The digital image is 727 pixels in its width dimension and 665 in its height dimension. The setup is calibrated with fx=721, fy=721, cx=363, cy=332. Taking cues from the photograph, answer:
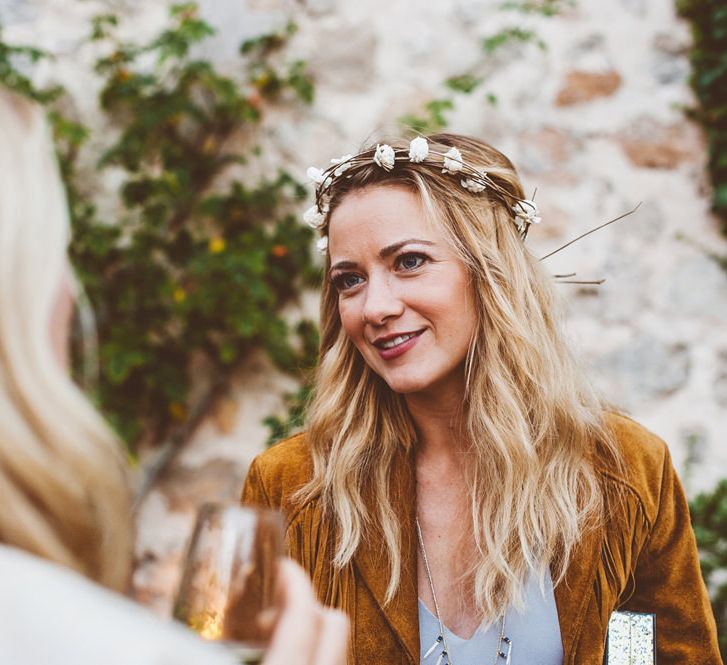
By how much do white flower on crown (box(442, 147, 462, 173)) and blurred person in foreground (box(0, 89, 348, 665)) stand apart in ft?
4.23

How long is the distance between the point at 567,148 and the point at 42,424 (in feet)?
9.19

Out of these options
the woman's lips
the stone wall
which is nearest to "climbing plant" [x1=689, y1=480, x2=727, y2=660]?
the stone wall

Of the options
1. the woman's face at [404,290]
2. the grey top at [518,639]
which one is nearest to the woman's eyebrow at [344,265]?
the woman's face at [404,290]

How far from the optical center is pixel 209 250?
3102 millimetres

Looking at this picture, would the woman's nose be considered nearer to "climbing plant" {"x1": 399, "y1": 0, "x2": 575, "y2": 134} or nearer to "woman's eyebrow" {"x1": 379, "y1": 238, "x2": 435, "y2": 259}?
"woman's eyebrow" {"x1": 379, "y1": 238, "x2": 435, "y2": 259}

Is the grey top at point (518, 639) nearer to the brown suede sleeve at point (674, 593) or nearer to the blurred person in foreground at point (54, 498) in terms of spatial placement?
the brown suede sleeve at point (674, 593)

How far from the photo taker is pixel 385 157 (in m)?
1.97

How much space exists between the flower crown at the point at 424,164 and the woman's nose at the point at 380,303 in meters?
0.34

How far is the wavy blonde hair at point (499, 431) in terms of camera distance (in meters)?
1.92

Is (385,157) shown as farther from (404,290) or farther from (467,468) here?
(467,468)

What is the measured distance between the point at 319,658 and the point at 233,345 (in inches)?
92.8

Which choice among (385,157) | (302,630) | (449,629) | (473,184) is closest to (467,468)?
(449,629)

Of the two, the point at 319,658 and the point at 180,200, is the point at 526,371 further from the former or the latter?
the point at 180,200

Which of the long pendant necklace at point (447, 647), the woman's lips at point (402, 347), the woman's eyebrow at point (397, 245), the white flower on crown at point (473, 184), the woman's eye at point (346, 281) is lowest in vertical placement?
the long pendant necklace at point (447, 647)
